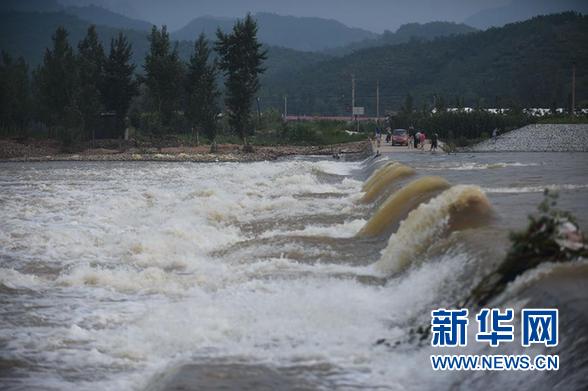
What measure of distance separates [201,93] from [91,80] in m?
7.18

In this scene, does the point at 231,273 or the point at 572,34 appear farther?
the point at 572,34

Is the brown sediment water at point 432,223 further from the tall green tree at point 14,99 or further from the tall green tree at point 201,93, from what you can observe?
the tall green tree at point 14,99

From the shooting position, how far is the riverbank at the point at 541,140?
42.6m

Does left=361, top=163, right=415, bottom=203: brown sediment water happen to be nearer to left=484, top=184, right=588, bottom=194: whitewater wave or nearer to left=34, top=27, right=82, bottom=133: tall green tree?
left=484, top=184, right=588, bottom=194: whitewater wave

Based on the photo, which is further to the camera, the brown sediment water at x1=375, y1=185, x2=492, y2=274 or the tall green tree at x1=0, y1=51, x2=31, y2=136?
the tall green tree at x1=0, y1=51, x2=31, y2=136

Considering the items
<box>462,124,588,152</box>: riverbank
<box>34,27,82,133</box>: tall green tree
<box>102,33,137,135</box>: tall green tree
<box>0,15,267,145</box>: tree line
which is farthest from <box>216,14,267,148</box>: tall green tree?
<box>462,124,588,152</box>: riverbank

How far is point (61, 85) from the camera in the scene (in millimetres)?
51719

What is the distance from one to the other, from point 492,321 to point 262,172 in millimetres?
26819

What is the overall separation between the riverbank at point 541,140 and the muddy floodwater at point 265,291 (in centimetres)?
2599

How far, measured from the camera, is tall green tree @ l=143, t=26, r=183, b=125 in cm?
5159

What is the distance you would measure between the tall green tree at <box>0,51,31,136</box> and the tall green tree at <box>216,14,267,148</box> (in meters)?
14.7

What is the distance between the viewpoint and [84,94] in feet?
168

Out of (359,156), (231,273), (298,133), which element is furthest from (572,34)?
(231,273)

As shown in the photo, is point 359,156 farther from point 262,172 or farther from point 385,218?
point 385,218
